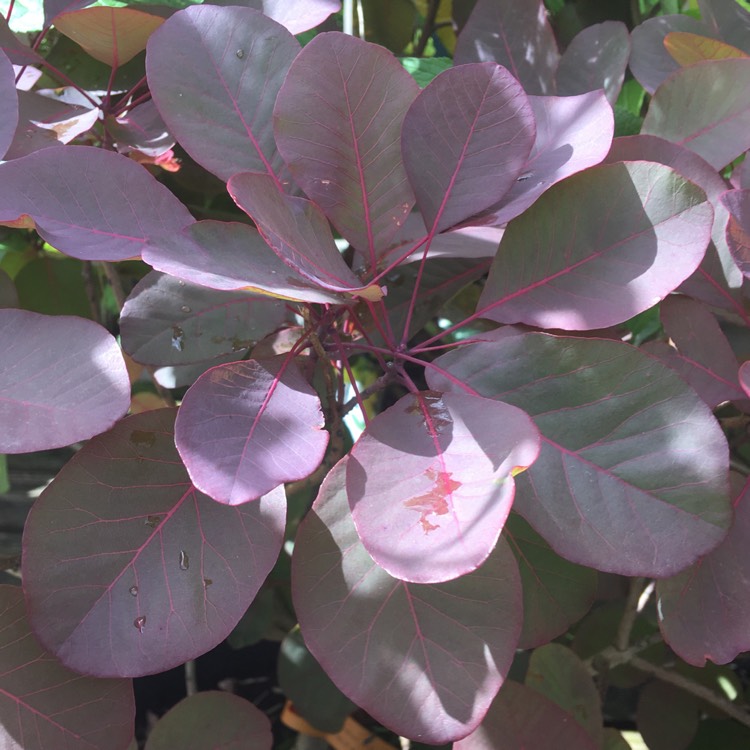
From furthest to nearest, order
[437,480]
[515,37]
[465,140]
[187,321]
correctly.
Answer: [515,37], [187,321], [465,140], [437,480]

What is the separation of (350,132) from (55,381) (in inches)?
11.3

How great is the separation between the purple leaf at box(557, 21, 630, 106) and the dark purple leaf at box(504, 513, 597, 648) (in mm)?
503

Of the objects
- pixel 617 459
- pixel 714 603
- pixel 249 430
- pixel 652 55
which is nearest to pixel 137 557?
pixel 249 430

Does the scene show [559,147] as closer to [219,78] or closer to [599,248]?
[599,248]

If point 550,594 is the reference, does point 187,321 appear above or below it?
above

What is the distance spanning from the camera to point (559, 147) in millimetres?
579

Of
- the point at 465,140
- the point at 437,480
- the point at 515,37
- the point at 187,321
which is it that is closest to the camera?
the point at 437,480

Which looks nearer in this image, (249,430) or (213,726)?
(249,430)

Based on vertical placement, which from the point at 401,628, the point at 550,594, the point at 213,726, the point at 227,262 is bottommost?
→ the point at 213,726

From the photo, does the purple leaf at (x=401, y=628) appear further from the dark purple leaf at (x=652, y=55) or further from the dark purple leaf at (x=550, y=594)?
the dark purple leaf at (x=652, y=55)

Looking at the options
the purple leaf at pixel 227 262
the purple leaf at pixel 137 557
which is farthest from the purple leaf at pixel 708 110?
the purple leaf at pixel 137 557

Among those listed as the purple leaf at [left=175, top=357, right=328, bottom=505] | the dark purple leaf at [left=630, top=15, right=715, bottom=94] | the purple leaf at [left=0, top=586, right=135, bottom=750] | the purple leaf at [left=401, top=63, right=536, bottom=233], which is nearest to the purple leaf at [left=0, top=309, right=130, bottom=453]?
the purple leaf at [left=175, top=357, right=328, bottom=505]

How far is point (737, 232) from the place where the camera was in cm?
57

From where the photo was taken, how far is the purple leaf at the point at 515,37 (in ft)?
2.54
